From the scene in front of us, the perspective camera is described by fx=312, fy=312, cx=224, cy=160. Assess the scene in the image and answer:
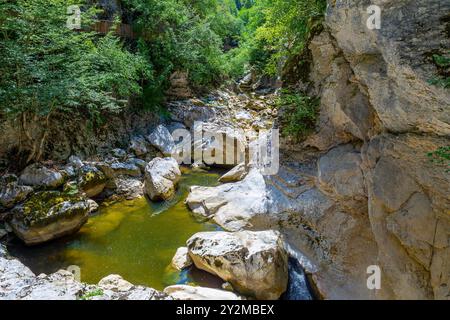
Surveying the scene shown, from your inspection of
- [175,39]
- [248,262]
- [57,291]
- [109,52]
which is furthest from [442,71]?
[175,39]

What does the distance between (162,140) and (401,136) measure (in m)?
9.63

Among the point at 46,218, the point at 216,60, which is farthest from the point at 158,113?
the point at 46,218

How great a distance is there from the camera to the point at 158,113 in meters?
14.7

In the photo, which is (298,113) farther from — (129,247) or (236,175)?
(129,247)

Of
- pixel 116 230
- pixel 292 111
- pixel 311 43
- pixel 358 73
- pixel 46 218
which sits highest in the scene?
pixel 311 43

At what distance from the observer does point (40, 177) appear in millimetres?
8562

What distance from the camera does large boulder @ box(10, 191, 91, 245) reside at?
24.8ft

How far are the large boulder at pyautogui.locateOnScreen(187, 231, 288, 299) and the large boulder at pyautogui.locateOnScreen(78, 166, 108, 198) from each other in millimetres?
4302

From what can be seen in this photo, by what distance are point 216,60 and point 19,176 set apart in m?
12.0

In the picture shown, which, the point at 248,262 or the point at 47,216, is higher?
the point at 47,216

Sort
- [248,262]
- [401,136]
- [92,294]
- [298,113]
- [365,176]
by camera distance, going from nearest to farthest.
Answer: [92,294], [401,136], [248,262], [365,176], [298,113]

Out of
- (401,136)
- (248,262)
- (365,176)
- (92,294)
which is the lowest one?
(248,262)

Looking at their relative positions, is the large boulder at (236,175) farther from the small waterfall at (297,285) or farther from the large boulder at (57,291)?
the large boulder at (57,291)
